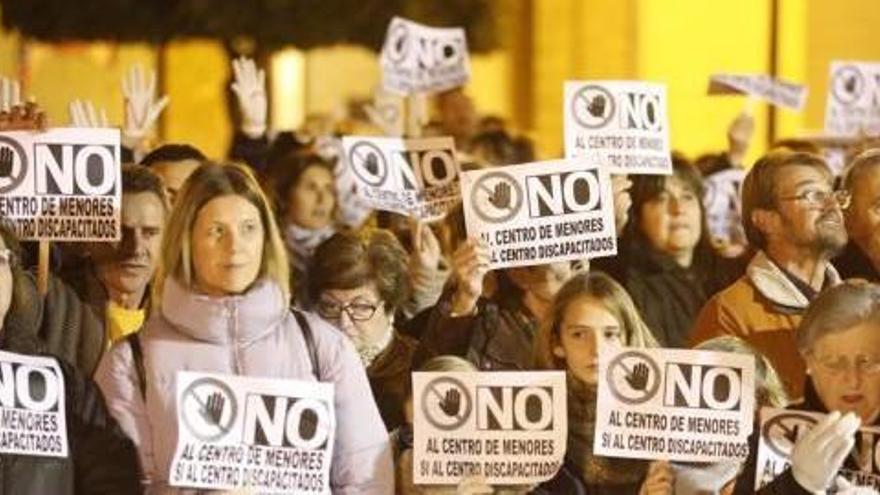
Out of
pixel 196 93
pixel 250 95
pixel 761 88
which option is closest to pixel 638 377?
pixel 250 95

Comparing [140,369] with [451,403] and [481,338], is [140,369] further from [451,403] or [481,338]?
[481,338]

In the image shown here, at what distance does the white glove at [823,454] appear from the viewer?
6395 mm

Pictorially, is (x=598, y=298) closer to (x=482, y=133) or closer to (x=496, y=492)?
(x=496, y=492)

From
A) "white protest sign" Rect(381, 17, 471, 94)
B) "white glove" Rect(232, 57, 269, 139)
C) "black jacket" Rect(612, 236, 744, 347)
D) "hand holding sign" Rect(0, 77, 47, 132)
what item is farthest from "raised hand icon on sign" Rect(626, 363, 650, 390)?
"white protest sign" Rect(381, 17, 471, 94)

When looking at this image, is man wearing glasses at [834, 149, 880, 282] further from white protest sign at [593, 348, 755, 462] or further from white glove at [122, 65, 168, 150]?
white glove at [122, 65, 168, 150]

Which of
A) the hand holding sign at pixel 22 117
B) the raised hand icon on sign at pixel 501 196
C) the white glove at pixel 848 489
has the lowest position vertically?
the white glove at pixel 848 489

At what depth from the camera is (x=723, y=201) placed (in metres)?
10.7

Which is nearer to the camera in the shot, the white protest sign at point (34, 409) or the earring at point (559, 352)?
the white protest sign at point (34, 409)

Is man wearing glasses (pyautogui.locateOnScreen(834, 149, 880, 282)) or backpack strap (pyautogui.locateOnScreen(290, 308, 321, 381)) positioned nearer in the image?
backpack strap (pyautogui.locateOnScreen(290, 308, 321, 381))

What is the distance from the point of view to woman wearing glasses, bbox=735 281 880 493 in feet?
21.3

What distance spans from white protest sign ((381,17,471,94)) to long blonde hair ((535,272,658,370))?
393 centimetres

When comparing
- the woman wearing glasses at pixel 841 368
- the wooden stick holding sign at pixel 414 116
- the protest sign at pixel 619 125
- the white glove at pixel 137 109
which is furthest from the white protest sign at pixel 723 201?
the woman wearing glasses at pixel 841 368

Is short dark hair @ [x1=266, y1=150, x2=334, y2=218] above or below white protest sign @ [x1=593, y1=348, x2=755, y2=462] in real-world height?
above

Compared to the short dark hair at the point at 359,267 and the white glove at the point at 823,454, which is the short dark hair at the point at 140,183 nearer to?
the short dark hair at the point at 359,267
